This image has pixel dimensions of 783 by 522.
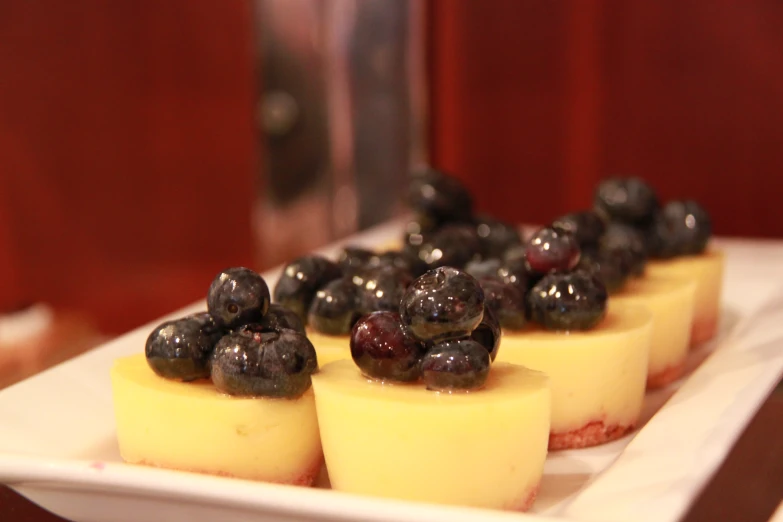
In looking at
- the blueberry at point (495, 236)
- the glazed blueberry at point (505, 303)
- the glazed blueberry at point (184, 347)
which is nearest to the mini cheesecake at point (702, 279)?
the blueberry at point (495, 236)

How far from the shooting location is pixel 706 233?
6.64 feet

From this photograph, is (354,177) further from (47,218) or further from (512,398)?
(512,398)

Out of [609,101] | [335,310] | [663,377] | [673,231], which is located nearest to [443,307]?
[335,310]

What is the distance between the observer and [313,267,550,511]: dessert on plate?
1.18 meters

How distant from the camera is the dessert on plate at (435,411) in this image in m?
1.18

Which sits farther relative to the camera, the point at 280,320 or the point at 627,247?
the point at 627,247

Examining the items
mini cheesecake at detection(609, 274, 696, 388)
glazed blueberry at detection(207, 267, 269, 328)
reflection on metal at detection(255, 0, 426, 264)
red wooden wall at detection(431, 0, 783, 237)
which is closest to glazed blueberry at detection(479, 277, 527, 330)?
mini cheesecake at detection(609, 274, 696, 388)

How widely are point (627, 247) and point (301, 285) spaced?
2.02 feet

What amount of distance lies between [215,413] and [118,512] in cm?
17

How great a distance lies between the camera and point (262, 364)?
125 cm

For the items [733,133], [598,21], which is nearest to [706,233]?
[733,133]

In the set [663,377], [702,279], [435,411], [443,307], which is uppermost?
[443,307]

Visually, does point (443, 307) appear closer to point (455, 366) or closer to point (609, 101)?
point (455, 366)

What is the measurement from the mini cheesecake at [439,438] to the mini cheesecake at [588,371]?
0.21 m
